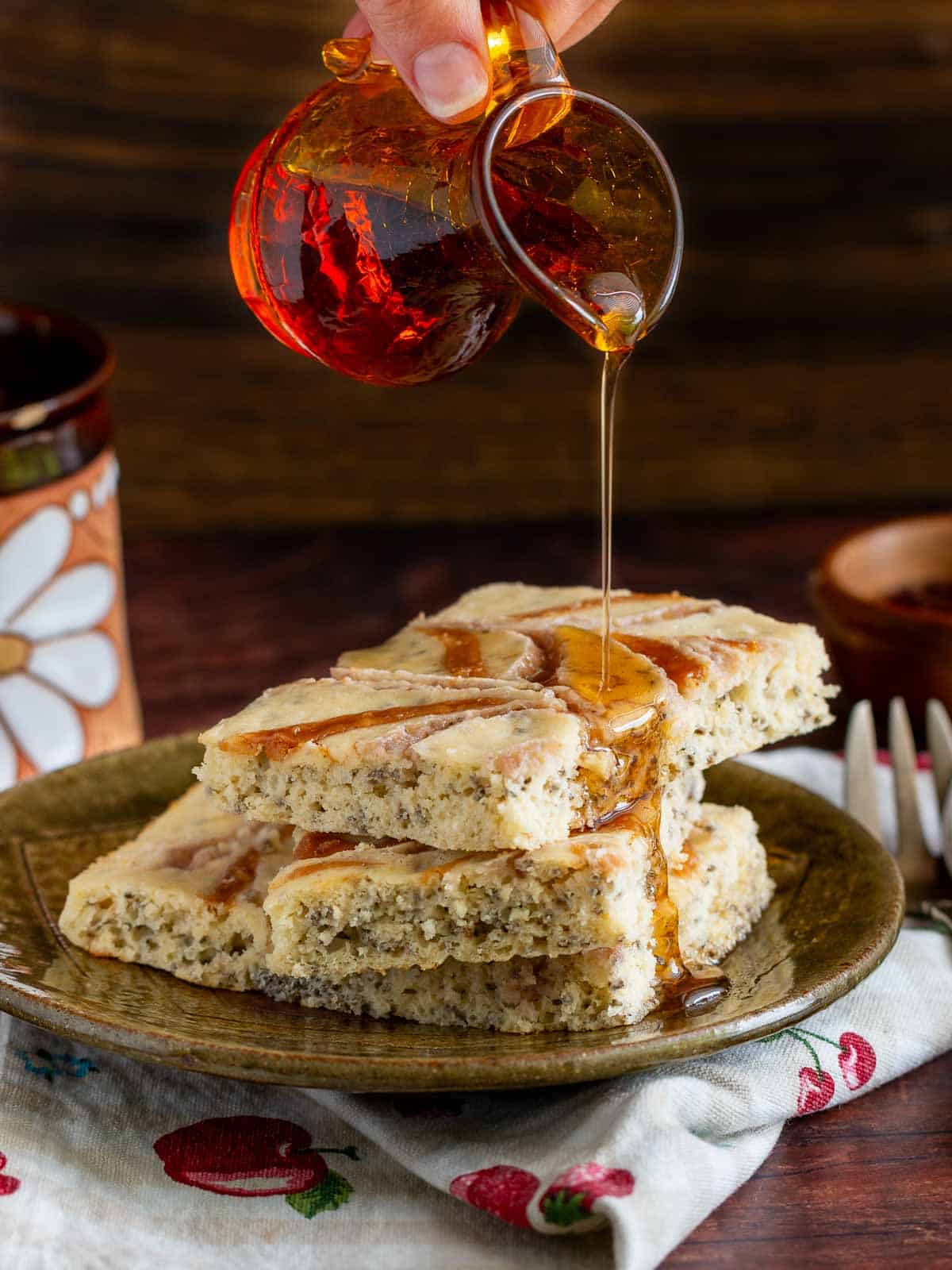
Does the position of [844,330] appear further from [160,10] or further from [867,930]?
[867,930]

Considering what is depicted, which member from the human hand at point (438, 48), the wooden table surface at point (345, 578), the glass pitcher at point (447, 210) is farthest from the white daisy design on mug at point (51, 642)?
the human hand at point (438, 48)

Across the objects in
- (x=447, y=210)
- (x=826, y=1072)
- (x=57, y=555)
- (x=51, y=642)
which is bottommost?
(x=826, y=1072)

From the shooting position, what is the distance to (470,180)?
5.95 feet

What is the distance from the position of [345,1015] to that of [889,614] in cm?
141

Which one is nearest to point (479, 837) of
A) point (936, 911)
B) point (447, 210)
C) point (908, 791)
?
point (447, 210)

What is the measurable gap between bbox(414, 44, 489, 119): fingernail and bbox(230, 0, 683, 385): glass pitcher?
3cm

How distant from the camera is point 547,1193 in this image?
162 centimetres

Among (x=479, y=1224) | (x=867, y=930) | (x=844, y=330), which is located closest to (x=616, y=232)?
(x=867, y=930)

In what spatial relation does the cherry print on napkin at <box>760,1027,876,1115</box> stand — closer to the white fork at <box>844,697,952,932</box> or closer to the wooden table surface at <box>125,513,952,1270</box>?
the white fork at <box>844,697,952,932</box>

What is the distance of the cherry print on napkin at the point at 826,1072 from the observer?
6.00 ft

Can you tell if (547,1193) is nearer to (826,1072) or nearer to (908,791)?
(826,1072)

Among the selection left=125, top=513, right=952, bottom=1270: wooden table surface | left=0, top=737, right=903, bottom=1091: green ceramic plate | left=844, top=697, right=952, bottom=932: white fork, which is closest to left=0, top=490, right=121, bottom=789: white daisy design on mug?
left=0, top=737, right=903, bottom=1091: green ceramic plate

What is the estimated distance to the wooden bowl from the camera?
2.88 m

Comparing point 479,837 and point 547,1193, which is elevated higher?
point 479,837
